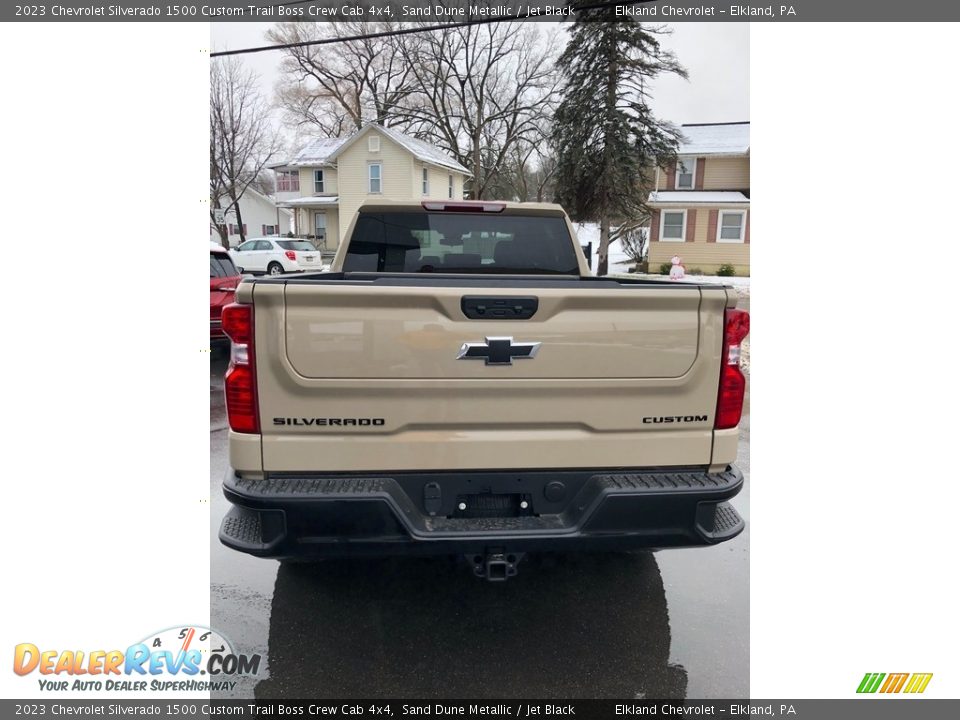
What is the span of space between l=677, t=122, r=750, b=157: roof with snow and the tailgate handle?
27.6m

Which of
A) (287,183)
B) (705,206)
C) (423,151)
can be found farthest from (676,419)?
(287,183)

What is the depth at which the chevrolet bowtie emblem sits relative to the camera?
2.29 meters

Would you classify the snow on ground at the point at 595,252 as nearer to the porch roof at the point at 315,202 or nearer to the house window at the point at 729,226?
the house window at the point at 729,226

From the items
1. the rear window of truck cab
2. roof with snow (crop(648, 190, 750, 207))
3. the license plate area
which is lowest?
the license plate area

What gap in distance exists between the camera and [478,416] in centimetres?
237

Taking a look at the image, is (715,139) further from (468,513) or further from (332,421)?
(332,421)

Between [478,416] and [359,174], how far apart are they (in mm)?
32750

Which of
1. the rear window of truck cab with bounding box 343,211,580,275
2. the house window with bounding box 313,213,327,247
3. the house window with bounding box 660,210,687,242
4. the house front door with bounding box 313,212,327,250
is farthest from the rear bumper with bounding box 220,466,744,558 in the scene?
the house window with bounding box 313,213,327,247

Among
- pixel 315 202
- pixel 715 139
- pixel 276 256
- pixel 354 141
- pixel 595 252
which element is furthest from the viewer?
pixel 315 202

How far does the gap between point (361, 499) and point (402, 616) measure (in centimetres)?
103

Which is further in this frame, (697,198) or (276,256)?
(697,198)
